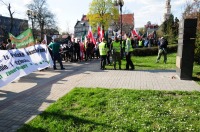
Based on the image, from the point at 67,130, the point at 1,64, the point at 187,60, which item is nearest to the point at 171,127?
the point at 67,130

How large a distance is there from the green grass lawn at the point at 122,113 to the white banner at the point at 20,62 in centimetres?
284

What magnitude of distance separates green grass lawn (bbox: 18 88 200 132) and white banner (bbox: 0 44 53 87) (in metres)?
2.84

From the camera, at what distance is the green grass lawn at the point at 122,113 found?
523 centimetres

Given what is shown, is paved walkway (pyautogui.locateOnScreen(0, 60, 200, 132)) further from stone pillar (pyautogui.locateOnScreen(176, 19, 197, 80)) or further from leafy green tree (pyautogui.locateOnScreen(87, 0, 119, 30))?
leafy green tree (pyautogui.locateOnScreen(87, 0, 119, 30))

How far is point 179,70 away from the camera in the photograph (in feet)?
35.1

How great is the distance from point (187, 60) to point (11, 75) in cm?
772

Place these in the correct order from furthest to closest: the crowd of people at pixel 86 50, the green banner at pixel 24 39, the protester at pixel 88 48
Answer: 1. the protester at pixel 88 48
2. the crowd of people at pixel 86 50
3. the green banner at pixel 24 39

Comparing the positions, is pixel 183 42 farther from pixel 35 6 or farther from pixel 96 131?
pixel 35 6

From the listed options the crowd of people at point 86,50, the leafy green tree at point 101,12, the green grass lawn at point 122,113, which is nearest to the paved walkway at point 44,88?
the green grass lawn at point 122,113

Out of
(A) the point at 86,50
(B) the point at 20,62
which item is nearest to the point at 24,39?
(B) the point at 20,62

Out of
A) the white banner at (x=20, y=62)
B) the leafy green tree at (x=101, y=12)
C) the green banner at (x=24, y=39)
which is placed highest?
the leafy green tree at (x=101, y=12)

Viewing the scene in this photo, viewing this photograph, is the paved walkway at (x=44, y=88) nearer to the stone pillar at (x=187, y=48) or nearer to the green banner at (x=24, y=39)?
the stone pillar at (x=187, y=48)

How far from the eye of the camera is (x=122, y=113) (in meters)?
6.05

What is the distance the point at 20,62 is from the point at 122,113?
6105mm
